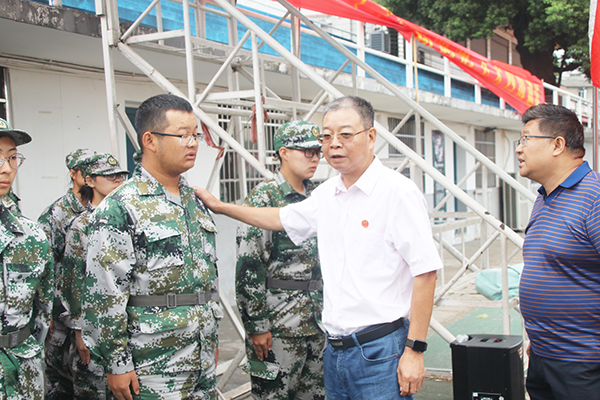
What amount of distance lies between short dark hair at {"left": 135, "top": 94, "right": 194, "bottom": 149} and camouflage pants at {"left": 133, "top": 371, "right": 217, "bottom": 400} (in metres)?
1.07

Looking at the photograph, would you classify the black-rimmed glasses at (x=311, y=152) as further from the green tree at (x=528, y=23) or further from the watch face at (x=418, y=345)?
the green tree at (x=528, y=23)

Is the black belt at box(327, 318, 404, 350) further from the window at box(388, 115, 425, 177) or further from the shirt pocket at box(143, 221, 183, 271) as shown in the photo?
the window at box(388, 115, 425, 177)

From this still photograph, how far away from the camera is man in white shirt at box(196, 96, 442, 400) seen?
1.98m

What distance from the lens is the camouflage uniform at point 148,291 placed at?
2090 mm

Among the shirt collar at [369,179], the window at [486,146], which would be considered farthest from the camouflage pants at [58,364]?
the window at [486,146]

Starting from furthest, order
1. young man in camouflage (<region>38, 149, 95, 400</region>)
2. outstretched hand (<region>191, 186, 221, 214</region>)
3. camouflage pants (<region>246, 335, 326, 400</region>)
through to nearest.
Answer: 1. young man in camouflage (<region>38, 149, 95, 400</region>)
2. camouflage pants (<region>246, 335, 326, 400</region>)
3. outstretched hand (<region>191, 186, 221, 214</region>)

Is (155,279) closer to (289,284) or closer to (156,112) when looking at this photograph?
(156,112)

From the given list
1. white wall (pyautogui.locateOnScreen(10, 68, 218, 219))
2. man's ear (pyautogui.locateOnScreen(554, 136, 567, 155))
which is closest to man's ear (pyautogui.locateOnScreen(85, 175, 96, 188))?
white wall (pyautogui.locateOnScreen(10, 68, 218, 219))

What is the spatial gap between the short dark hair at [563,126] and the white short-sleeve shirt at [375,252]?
80cm

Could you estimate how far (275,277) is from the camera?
2.95 metres

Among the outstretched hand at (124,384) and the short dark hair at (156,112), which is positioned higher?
the short dark hair at (156,112)

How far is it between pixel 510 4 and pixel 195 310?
11.3 metres

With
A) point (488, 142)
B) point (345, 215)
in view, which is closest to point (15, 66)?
point (345, 215)

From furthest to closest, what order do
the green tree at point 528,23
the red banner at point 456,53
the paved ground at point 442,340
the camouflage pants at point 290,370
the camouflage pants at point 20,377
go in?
1. the green tree at point 528,23
2. the red banner at point 456,53
3. the paved ground at point 442,340
4. the camouflage pants at point 290,370
5. the camouflage pants at point 20,377
